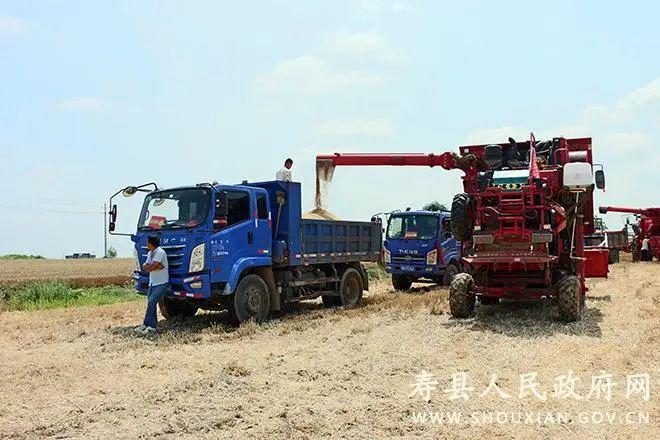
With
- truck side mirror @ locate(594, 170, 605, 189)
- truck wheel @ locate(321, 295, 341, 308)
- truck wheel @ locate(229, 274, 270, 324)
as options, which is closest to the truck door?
truck wheel @ locate(229, 274, 270, 324)

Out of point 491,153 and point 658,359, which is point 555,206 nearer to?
point 491,153

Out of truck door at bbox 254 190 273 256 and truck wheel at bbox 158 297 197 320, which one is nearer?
truck door at bbox 254 190 273 256

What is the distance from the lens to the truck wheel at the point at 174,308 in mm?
11934

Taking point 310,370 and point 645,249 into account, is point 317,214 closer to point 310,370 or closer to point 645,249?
point 310,370

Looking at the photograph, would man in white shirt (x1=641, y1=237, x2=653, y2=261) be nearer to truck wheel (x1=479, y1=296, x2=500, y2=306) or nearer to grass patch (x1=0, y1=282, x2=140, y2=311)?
truck wheel (x1=479, y1=296, x2=500, y2=306)

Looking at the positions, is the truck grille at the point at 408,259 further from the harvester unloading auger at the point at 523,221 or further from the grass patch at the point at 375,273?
the harvester unloading auger at the point at 523,221

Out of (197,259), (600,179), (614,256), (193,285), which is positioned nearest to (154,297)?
(193,285)

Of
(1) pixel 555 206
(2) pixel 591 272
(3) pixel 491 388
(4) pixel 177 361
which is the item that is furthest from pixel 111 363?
(2) pixel 591 272

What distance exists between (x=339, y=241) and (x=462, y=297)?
4026 mm

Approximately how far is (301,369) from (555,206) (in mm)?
5322

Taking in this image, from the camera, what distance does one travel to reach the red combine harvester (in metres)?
28.8

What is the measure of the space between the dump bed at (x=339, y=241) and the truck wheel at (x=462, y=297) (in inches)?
131

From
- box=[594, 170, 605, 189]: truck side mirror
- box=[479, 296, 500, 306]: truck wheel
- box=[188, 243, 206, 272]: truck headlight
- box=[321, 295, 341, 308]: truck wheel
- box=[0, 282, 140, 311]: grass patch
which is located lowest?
box=[0, 282, 140, 311]: grass patch

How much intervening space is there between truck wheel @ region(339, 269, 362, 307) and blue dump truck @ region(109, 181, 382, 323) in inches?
10.8
